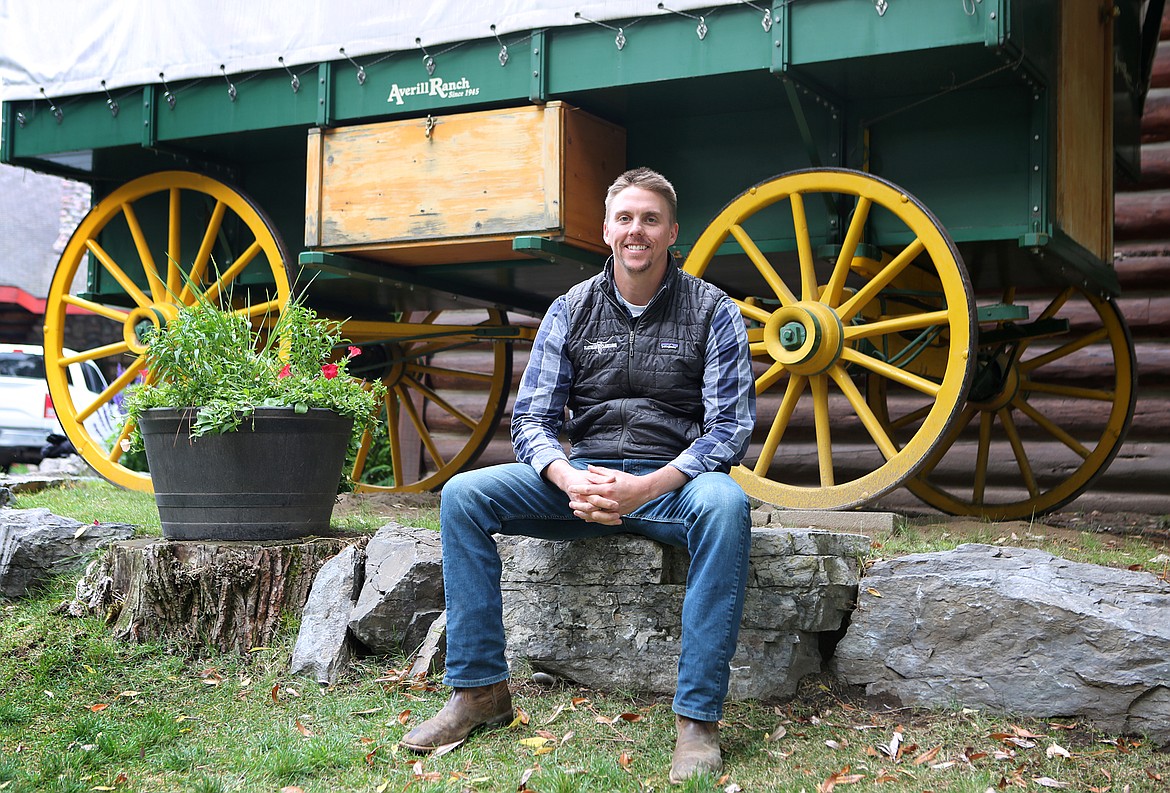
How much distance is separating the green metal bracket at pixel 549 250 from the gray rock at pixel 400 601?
45.9 inches

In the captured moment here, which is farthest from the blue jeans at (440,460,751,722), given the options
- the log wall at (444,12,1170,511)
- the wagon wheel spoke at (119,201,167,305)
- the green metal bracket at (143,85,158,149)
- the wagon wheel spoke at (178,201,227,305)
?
the log wall at (444,12,1170,511)

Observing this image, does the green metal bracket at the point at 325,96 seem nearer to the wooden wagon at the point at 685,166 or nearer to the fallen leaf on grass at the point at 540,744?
the wooden wagon at the point at 685,166

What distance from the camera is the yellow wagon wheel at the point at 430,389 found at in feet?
19.0

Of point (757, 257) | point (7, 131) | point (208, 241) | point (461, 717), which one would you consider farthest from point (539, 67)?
point (7, 131)

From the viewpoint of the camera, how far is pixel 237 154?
18.2 ft

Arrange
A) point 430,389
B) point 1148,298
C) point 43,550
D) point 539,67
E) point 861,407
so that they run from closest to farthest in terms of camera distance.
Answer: point 861,407 < point 539,67 < point 43,550 < point 1148,298 < point 430,389

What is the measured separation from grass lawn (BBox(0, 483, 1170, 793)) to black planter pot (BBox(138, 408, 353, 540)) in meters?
0.37

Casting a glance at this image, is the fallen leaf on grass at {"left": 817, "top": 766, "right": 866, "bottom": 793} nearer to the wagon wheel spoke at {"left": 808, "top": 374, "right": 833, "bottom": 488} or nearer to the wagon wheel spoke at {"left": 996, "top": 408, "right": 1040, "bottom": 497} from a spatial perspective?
the wagon wheel spoke at {"left": 808, "top": 374, "right": 833, "bottom": 488}

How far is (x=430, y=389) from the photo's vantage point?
283 inches

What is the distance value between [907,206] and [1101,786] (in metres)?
2.00

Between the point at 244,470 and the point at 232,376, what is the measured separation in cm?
31

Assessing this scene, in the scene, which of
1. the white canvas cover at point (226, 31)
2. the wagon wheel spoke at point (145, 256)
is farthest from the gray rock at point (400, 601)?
the wagon wheel spoke at point (145, 256)

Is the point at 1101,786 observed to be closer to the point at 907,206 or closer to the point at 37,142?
the point at 907,206

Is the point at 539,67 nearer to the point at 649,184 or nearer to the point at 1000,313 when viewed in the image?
the point at 649,184
